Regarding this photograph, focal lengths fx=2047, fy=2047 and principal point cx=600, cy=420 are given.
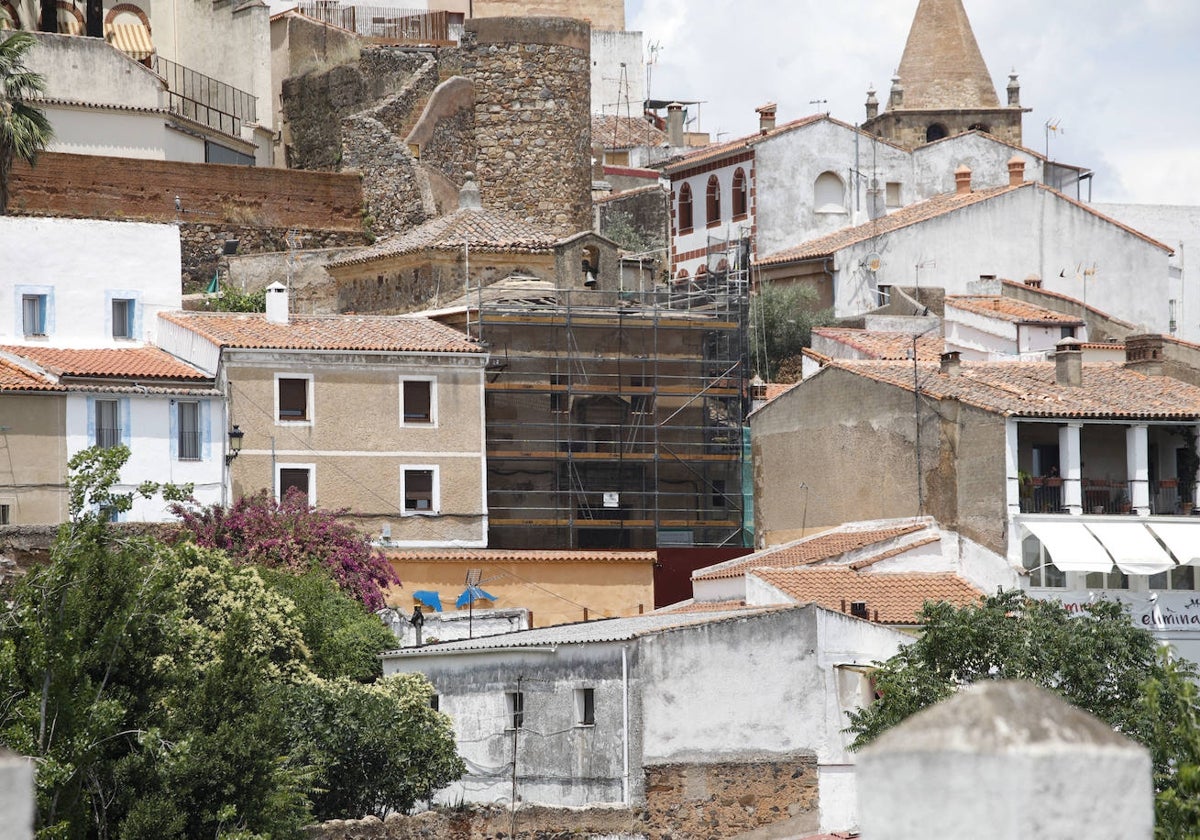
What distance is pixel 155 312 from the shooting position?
43719 mm

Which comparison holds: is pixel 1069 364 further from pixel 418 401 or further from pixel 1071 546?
pixel 418 401

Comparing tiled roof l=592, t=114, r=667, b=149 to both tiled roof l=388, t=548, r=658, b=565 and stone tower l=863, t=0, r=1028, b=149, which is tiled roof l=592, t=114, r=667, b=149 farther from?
tiled roof l=388, t=548, r=658, b=565

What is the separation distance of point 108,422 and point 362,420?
197 inches

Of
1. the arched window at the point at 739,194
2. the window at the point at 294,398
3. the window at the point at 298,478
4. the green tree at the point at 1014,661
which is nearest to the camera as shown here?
the green tree at the point at 1014,661

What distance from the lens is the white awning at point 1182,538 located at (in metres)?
34.4

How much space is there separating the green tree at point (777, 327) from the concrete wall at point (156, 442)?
16.9 meters

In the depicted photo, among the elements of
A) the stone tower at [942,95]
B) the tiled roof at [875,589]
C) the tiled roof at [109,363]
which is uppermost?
the stone tower at [942,95]

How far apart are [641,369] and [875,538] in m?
12.0

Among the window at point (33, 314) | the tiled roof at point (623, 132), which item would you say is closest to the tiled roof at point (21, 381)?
the window at point (33, 314)

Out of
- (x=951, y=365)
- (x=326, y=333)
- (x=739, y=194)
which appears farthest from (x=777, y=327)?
(x=951, y=365)

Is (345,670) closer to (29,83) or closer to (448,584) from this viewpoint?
(448,584)

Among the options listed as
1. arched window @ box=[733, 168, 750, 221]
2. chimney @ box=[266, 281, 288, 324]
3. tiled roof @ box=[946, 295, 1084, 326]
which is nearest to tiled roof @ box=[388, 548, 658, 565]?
chimney @ box=[266, 281, 288, 324]

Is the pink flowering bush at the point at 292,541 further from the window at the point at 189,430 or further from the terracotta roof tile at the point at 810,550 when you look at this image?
the terracotta roof tile at the point at 810,550

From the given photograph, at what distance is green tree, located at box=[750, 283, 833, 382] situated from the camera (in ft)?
171
